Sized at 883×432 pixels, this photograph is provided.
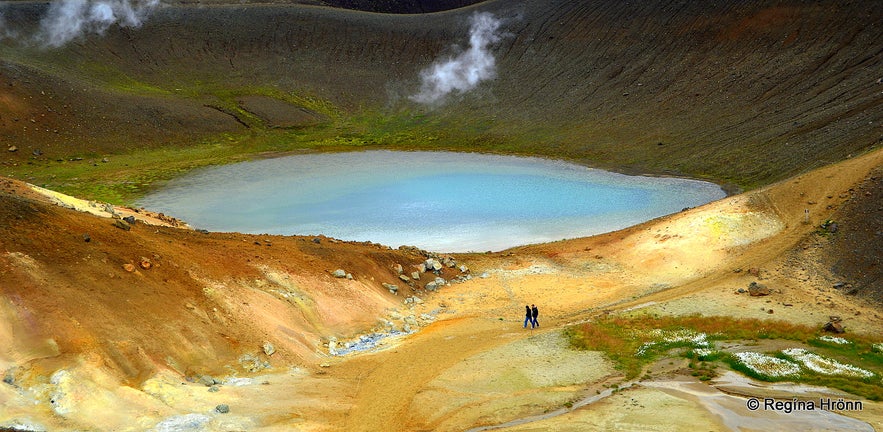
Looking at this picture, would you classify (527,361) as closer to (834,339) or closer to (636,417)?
(636,417)

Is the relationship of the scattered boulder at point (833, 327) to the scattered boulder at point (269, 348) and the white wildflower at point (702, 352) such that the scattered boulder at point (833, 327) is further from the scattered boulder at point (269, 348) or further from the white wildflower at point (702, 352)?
the scattered boulder at point (269, 348)

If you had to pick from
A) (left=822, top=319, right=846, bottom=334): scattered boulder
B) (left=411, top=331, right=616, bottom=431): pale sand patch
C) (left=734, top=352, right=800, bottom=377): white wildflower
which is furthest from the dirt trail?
(left=734, top=352, right=800, bottom=377): white wildflower

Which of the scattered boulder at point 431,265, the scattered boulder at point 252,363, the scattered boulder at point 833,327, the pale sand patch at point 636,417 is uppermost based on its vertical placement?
the scattered boulder at point 431,265

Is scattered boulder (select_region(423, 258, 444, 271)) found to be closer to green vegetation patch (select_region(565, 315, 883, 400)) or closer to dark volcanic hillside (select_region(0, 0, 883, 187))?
green vegetation patch (select_region(565, 315, 883, 400))

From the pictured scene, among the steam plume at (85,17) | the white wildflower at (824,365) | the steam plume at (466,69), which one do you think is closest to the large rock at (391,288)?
the white wildflower at (824,365)

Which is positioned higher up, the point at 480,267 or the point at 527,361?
the point at 480,267

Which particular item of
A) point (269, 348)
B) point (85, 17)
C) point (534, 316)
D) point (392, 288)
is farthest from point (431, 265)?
point (85, 17)

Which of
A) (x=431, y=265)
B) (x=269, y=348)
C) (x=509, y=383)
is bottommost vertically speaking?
(x=509, y=383)
